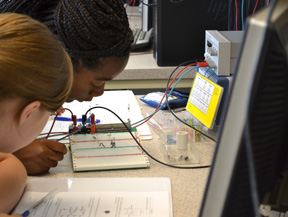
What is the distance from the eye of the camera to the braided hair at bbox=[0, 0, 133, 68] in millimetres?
1104

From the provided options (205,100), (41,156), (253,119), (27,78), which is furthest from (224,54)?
(253,119)

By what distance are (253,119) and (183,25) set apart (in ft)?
5.67

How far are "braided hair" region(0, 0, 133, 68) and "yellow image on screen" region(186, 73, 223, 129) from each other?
0.98 feet

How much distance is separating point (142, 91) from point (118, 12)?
132 cm

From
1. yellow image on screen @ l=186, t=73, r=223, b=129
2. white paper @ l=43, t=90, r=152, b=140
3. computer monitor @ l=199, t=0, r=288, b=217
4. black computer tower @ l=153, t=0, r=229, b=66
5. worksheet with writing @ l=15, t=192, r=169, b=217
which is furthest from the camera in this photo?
black computer tower @ l=153, t=0, r=229, b=66

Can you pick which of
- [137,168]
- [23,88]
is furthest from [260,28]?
[137,168]

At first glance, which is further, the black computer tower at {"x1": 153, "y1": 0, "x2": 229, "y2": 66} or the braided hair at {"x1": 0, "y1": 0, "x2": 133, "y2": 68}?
the black computer tower at {"x1": 153, "y1": 0, "x2": 229, "y2": 66}

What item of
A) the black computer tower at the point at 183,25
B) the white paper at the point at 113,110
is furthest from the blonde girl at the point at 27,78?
the black computer tower at the point at 183,25

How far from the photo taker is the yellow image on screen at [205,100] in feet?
4.21

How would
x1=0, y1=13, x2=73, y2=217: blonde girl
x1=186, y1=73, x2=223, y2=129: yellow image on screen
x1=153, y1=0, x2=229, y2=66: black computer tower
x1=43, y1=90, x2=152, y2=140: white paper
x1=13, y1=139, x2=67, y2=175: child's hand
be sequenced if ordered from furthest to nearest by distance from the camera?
x1=153, y1=0, x2=229, y2=66: black computer tower, x1=43, y1=90, x2=152, y2=140: white paper, x1=186, y1=73, x2=223, y2=129: yellow image on screen, x1=13, y1=139, x2=67, y2=175: child's hand, x1=0, y1=13, x2=73, y2=217: blonde girl

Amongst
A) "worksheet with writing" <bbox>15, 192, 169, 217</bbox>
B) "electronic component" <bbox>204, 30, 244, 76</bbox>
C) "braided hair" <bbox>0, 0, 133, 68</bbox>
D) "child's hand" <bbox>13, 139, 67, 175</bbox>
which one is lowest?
"child's hand" <bbox>13, 139, 67, 175</bbox>

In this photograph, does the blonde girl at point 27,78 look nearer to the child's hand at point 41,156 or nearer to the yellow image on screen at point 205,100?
the child's hand at point 41,156

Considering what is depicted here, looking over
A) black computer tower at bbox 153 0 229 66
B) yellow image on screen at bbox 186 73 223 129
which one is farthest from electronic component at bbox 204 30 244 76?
black computer tower at bbox 153 0 229 66

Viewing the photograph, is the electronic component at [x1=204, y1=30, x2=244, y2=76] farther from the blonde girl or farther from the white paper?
the blonde girl
